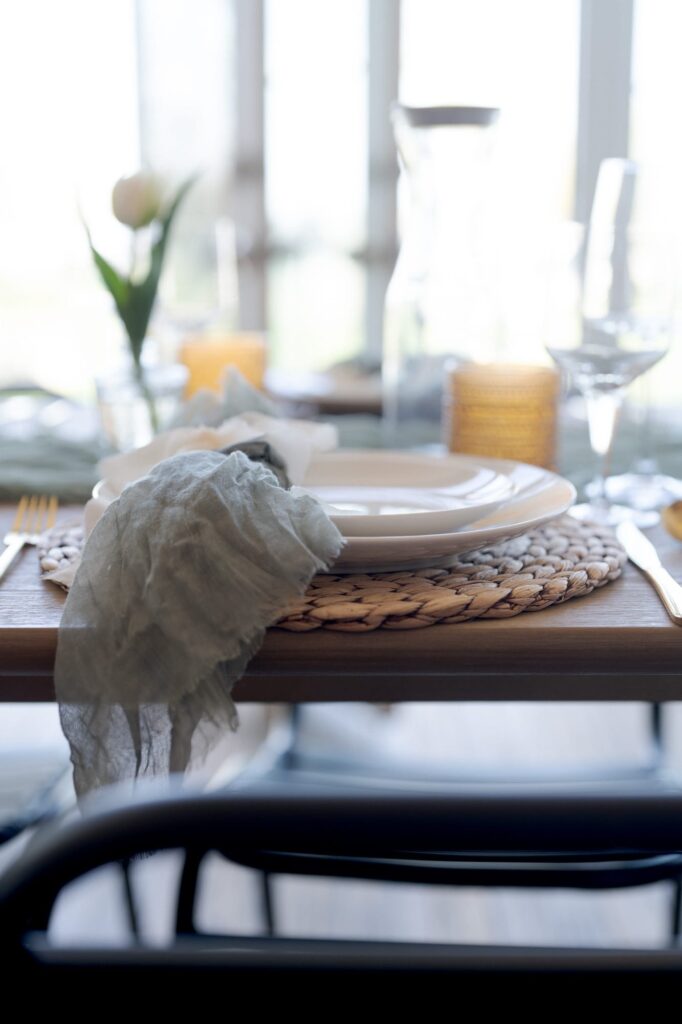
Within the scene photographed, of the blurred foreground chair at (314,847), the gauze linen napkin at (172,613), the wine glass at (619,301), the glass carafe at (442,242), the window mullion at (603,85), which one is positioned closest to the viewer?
the blurred foreground chair at (314,847)

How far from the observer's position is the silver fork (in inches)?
30.7

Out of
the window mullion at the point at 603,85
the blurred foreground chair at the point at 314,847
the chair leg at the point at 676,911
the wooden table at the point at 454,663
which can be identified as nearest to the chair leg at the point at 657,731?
the chair leg at the point at 676,911

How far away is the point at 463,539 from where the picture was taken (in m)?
0.65

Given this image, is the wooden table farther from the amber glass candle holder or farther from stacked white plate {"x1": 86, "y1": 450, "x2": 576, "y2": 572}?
the amber glass candle holder

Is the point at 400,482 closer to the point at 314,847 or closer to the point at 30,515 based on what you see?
the point at 30,515

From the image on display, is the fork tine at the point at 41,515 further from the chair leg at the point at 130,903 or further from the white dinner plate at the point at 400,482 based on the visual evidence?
the chair leg at the point at 130,903

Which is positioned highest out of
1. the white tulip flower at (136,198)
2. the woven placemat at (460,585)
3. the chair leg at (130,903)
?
the white tulip flower at (136,198)

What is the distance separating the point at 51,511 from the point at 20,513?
32mm

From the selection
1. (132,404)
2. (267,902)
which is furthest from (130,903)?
(132,404)

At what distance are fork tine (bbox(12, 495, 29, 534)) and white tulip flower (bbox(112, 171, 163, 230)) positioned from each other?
308 millimetres

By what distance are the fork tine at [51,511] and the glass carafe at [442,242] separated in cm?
36

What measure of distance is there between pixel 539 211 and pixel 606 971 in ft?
12.7

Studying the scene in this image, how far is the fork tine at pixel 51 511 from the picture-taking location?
87 centimetres

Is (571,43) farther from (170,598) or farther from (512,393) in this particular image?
(170,598)
